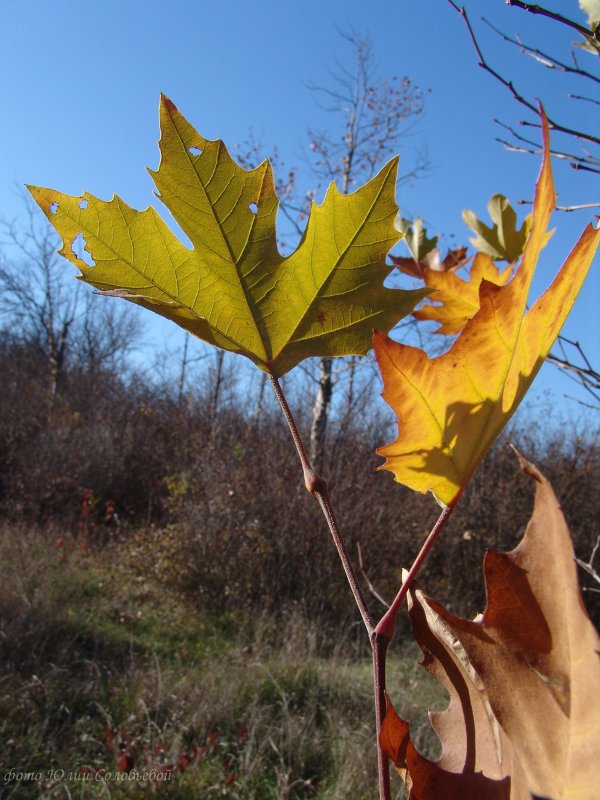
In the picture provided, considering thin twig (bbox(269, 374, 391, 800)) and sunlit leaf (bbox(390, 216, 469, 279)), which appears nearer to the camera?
thin twig (bbox(269, 374, 391, 800))

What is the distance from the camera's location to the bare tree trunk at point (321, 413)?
226 inches

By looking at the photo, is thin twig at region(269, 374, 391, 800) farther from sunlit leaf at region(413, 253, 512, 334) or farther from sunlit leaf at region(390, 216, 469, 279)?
sunlit leaf at region(390, 216, 469, 279)

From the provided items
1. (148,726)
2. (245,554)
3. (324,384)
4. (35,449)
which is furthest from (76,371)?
(148,726)

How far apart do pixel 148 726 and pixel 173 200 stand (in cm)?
297

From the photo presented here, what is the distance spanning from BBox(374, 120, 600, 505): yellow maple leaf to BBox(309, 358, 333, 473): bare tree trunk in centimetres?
543

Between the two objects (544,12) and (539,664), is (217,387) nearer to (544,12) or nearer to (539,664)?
(544,12)

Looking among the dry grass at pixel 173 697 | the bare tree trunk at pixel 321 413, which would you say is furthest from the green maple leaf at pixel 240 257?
the bare tree trunk at pixel 321 413

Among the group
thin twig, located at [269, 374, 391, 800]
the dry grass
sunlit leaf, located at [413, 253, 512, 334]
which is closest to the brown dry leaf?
thin twig, located at [269, 374, 391, 800]

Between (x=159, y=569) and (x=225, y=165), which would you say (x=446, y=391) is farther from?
(x=159, y=569)

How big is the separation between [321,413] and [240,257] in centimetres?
558

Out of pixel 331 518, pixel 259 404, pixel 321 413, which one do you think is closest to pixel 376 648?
pixel 331 518

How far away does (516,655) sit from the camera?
187 millimetres

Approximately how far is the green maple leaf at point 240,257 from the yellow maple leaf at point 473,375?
0.05m

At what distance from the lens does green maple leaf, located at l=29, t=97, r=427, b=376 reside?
0.92ft
